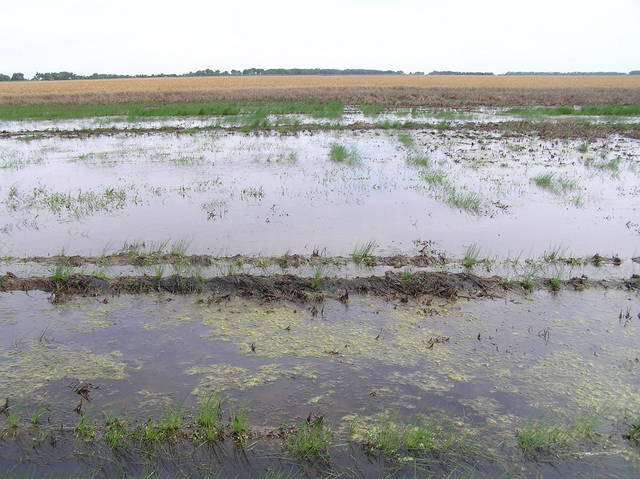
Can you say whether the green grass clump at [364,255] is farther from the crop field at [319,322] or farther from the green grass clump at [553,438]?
the green grass clump at [553,438]

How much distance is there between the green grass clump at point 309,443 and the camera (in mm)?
3098

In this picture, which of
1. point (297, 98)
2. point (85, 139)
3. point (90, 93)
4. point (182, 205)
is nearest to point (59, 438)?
point (182, 205)

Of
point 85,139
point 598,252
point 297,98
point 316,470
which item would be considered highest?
point 297,98

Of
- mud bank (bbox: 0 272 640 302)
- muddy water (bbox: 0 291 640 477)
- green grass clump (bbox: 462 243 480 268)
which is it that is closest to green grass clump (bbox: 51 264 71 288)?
mud bank (bbox: 0 272 640 302)

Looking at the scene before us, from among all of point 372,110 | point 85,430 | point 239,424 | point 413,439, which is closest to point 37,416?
point 85,430

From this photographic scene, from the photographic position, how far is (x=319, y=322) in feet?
15.7

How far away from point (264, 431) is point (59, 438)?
4.63 ft

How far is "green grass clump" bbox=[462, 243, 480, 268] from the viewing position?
237 inches

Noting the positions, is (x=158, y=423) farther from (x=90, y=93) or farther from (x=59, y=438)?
(x=90, y=93)

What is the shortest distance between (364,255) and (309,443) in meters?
3.33

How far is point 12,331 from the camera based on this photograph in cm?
456

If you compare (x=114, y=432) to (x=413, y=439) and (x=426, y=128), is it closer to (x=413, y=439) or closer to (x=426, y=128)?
(x=413, y=439)

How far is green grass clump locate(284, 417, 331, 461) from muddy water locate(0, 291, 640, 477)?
164mm

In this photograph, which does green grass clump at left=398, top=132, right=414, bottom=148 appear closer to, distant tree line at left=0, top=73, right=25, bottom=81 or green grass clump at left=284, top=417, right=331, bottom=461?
green grass clump at left=284, top=417, right=331, bottom=461
